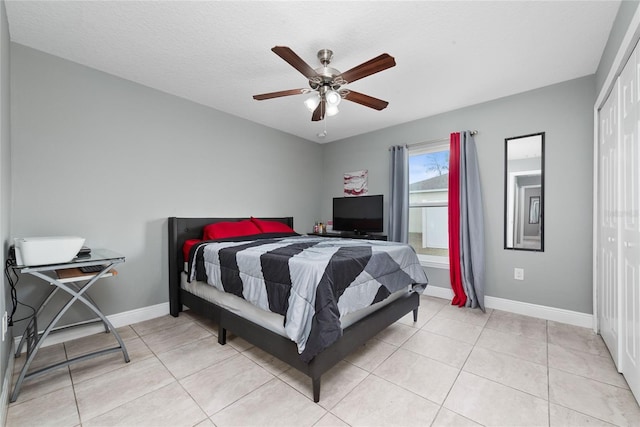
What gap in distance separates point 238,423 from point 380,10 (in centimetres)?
263

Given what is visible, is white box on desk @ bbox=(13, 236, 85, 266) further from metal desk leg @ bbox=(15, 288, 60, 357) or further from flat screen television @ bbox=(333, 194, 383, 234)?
flat screen television @ bbox=(333, 194, 383, 234)

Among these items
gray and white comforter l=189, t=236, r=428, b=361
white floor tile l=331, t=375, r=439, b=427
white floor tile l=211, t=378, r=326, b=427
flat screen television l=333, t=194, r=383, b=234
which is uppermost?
flat screen television l=333, t=194, r=383, b=234

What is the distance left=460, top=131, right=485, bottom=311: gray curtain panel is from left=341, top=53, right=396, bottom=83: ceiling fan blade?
1.98 m

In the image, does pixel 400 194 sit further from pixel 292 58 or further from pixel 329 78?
pixel 292 58

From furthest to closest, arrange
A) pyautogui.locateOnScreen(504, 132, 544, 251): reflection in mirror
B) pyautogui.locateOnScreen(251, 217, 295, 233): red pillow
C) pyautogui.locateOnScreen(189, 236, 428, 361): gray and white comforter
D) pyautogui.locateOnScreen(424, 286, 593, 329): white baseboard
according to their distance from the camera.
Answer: pyautogui.locateOnScreen(251, 217, 295, 233): red pillow
pyautogui.locateOnScreen(504, 132, 544, 251): reflection in mirror
pyautogui.locateOnScreen(424, 286, 593, 329): white baseboard
pyautogui.locateOnScreen(189, 236, 428, 361): gray and white comforter

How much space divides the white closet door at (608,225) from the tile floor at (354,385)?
0.25 meters

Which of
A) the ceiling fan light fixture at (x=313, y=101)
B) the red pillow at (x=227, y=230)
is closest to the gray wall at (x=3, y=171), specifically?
the red pillow at (x=227, y=230)

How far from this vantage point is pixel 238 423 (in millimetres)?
1402

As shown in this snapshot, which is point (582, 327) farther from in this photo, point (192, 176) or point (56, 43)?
point (56, 43)

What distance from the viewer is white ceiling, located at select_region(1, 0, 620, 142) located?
177 centimetres

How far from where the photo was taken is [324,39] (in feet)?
6.71

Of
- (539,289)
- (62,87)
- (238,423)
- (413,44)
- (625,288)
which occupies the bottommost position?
(238,423)

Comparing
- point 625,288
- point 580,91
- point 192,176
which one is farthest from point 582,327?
point 192,176

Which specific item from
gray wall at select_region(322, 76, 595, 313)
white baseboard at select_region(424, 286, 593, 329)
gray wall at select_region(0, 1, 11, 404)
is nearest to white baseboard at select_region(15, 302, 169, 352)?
gray wall at select_region(0, 1, 11, 404)
